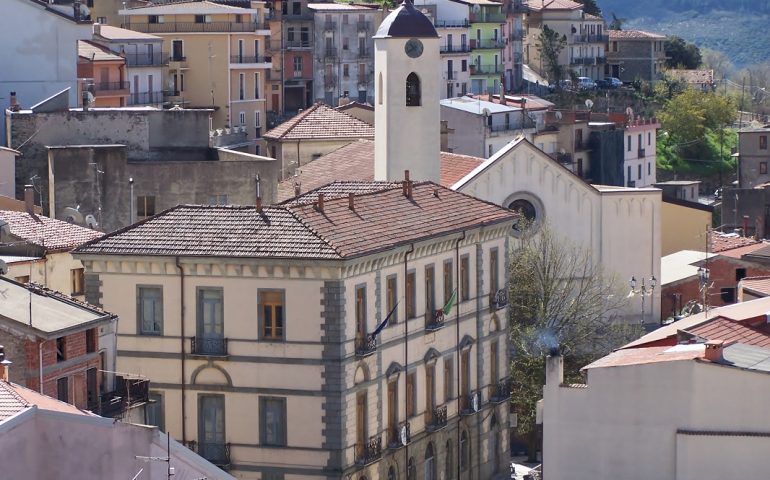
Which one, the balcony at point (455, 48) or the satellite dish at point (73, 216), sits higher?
the balcony at point (455, 48)

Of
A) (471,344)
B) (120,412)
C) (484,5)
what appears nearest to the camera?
(120,412)

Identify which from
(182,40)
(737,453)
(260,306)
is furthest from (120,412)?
(182,40)

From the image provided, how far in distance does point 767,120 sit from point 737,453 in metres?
117

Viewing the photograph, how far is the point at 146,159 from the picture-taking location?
2638 inches

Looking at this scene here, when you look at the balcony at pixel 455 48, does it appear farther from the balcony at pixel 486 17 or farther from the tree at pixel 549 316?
the tree at pixel 549 316

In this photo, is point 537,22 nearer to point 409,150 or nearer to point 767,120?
point 767,120

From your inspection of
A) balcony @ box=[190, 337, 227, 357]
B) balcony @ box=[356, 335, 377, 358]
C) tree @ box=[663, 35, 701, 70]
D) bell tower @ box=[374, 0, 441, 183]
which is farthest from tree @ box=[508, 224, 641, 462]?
tree @ box=[663, 35, 701, 70]

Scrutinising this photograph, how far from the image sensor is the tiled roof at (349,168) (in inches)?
2923

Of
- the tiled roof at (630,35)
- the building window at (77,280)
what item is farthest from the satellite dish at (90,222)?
the tiled roof at (630,35)

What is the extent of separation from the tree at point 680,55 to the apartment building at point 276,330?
122m

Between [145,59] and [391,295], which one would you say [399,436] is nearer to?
[391,295]

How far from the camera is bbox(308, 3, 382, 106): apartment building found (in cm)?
12075

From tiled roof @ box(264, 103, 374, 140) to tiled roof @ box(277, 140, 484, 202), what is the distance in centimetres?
293

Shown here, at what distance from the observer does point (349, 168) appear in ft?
247
